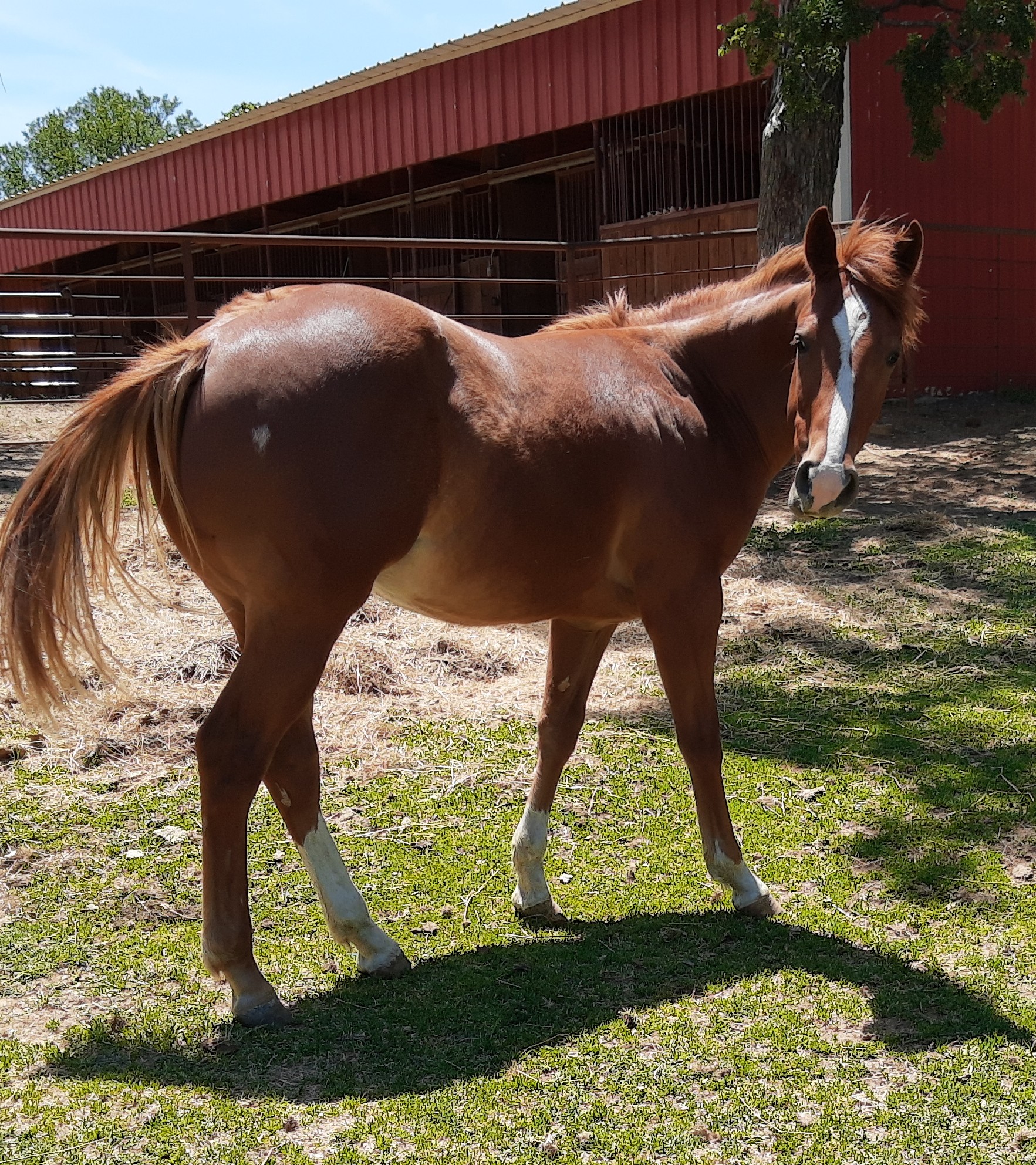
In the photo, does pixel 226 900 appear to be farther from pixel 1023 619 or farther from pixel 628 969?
pixel 1023 619

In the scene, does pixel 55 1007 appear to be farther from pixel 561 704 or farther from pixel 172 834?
pixel 561 704

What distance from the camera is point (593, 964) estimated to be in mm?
3121

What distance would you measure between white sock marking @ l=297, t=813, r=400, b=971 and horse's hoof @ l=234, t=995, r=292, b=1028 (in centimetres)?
32

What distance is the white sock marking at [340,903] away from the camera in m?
3.05

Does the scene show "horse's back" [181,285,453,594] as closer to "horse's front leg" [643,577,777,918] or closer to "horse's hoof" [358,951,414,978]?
"horse's front leg" [643,577,777,918]

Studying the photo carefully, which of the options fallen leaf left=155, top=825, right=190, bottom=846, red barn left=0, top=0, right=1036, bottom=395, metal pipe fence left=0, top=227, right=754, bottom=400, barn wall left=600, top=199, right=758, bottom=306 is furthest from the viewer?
barn wall left=600, top=199, right=758, bottom=306

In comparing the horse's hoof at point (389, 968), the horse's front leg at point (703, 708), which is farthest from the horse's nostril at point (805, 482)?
the horse's hoof at point (389, 968)

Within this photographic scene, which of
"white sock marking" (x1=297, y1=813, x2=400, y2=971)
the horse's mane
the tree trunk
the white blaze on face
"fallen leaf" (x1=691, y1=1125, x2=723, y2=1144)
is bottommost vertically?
"fallen leaf" (x1=691, y1=1125, x2=723, y2=1144)

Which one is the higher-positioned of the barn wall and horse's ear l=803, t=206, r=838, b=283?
the barn wall

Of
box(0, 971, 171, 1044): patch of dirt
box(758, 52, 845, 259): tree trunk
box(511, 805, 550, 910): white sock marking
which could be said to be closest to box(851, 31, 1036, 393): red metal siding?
box(758, 52, 845, 259): tree trunk

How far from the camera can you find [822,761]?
4.56 meters

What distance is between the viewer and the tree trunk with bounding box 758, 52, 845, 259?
29.2ft

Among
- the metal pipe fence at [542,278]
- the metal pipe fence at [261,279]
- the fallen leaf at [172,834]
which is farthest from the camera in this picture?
the metal pipe fence at [542,278]

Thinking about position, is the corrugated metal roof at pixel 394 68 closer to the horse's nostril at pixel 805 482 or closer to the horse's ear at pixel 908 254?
the horse's ear at pixel 908 254
